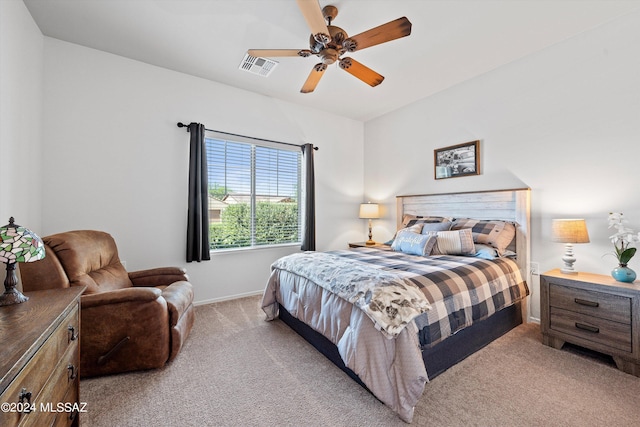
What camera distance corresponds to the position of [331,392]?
1.73m

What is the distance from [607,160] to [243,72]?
3.79 m

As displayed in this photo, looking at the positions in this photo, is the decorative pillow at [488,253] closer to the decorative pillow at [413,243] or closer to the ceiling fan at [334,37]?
the decorative pillow at [413,243]

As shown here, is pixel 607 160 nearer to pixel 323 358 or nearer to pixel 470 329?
pixel 470 329

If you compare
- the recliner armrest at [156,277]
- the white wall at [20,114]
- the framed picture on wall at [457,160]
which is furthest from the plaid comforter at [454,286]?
the white wall at [20,114]

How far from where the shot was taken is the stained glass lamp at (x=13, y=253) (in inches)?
46.4

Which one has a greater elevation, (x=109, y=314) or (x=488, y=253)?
(x=488, y=253)

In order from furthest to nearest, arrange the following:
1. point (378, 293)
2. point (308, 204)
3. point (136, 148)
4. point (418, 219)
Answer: point (308, 204) → point (418, 219) → point (136, 148) → point (378, 293)

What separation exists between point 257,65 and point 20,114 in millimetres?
2080

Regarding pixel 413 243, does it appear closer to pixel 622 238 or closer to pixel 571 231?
pixel 571 231

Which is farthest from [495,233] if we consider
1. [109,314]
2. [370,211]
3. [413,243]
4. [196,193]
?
[109,314]

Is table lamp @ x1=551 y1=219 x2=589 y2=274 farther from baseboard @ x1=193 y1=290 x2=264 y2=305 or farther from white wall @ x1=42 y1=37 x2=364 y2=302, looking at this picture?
baseboard @ x1=193 y1=290 x2=264 y2=305

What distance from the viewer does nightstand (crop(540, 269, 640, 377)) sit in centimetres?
191

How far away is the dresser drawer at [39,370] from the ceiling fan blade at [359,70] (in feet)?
7.96

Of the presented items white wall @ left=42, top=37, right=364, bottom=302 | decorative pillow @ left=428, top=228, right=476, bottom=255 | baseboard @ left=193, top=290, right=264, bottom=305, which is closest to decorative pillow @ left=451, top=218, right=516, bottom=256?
decorative pillow @ left=428, top=228, right=476, bottom=255
